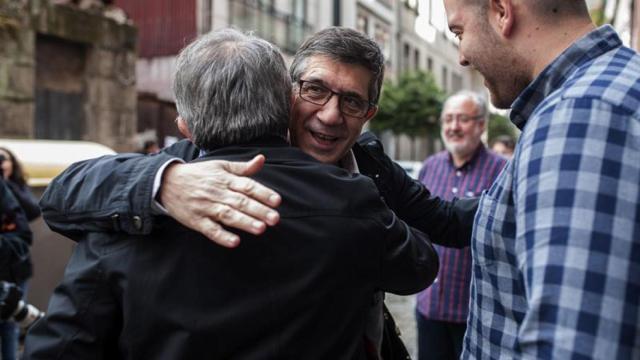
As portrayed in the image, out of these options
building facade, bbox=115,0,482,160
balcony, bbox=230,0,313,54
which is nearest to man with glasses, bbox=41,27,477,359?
building facade, bbox=115,0,482,160

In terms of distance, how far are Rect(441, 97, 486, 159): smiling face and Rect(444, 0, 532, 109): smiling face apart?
102 inches

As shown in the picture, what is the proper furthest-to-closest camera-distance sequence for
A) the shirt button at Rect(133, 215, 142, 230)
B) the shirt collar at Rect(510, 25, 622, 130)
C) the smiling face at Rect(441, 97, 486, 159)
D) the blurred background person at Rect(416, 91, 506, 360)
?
1. the smiling face at Rect(441, 97, 486, 159)
2. the blurred background person at Rect(416, 91, 506, 360)
3. the shirt button at Rect(133, 215, 142, 230)
4. the shirt collar at Rect(510, 25, 622, 130)

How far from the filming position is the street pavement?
5973 millimetres

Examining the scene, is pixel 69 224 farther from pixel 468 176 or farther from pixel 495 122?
pixel 495 122

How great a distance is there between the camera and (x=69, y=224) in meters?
1.49

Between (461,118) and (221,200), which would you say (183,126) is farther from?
(461,118)

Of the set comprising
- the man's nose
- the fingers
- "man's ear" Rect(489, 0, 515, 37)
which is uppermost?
"man's ear" Rect(489, 0, 515, 37)

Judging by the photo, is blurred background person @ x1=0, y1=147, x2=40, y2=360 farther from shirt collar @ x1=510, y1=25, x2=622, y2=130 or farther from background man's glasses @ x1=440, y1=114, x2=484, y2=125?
shirt collar @ x1=510, y1=25, x2=622, y2=130

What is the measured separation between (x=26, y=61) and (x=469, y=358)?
11.2 metres

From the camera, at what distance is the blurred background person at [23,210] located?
4.91 m

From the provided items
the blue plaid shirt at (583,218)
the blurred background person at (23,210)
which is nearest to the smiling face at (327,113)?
the blue plaid shirt at (583,218)

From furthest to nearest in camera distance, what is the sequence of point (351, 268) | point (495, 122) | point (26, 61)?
point (495, 122), point (26, 61), point (351, 268)

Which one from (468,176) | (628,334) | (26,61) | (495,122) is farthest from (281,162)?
(495,122)

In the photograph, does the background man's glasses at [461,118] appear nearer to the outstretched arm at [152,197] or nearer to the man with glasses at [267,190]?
the man with glasses at [267,190]
